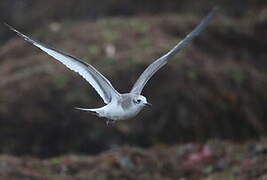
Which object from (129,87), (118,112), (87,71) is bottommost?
(118,112)

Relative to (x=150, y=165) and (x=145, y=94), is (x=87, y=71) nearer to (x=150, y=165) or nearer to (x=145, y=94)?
(x=150, y=165)

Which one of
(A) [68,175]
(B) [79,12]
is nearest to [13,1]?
(B) [79,12]

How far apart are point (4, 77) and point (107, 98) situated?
788 centimetres

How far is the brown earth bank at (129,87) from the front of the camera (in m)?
15.5

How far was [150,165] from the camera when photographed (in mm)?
13094

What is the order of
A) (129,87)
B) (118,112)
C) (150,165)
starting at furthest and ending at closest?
(129,87) < (150,165) < (118,112)

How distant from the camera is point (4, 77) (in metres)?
17.0

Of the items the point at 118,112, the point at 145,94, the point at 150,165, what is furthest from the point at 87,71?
the point at 145,94

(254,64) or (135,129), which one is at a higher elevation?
(254,64)

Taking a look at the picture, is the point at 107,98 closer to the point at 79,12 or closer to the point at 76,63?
the point at 76,63

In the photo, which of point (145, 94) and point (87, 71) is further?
point (145, 94)

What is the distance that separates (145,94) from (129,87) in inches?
14.4

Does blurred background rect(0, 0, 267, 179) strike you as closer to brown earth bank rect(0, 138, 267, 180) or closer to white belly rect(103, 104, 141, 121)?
brown earth bank rect(0, 138, 267, 180)

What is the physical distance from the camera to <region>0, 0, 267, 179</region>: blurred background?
1323 cm
